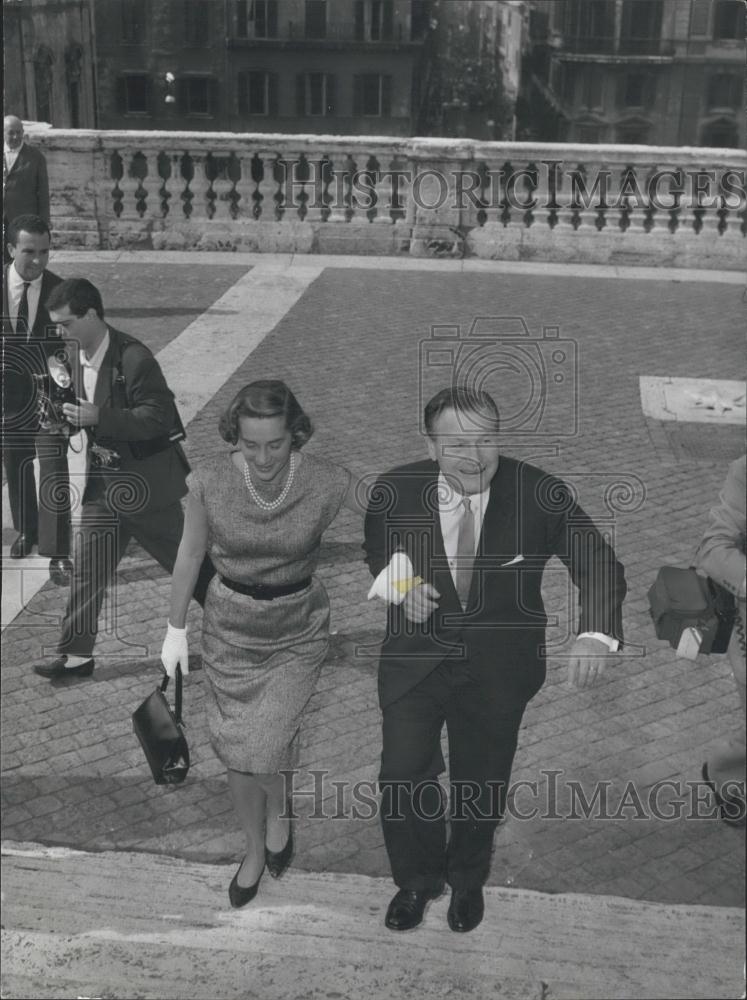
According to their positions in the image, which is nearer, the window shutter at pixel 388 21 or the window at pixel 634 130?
the window shutter at pixel 388 21

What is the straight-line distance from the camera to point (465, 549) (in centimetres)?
422

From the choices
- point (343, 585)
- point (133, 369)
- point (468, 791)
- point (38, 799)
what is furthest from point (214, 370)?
point (468, 791)

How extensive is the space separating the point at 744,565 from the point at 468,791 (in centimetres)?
120

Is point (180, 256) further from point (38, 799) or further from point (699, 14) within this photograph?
point (38, 799)

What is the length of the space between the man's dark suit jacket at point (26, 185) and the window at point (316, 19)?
252cm

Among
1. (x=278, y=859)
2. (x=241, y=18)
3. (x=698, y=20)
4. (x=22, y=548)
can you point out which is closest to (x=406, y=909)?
(x=278, y=859)

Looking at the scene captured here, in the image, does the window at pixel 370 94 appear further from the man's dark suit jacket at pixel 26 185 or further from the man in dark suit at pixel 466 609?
the man in dark suit at pixel 466 609

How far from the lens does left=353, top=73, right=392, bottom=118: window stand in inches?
500

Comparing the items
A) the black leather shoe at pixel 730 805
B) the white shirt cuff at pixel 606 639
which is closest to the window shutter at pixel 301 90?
the black leather shoe at pixel 730 805

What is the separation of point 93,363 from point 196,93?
4.24m

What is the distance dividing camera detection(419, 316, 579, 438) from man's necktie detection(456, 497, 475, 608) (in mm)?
5603

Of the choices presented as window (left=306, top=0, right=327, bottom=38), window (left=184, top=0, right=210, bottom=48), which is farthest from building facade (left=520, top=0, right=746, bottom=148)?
window (left=184, top=0, right=210, bottom=48)

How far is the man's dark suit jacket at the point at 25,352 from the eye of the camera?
611cm

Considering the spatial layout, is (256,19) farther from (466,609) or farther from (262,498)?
(466,609)
